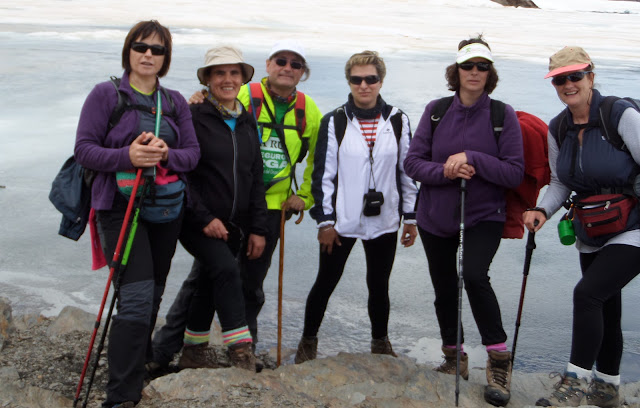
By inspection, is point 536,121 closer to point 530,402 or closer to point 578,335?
point 578,335

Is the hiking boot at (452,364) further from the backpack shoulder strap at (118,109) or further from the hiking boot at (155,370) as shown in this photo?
the backpack shoulder strap at (118,109)

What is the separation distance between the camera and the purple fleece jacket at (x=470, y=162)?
3389 mm

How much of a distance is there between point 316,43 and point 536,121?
1378 centimetres

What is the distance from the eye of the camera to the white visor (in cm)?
341

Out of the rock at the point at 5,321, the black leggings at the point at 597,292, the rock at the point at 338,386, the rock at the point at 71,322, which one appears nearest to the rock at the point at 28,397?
the rock at the point at 338,386

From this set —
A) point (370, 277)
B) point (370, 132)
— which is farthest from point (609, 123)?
point (370, 277)

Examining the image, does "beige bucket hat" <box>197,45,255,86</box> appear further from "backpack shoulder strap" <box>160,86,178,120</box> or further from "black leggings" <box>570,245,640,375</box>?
"black leggings" <box>570,245,640,375</box>

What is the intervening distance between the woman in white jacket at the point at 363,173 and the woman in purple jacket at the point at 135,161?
2.48 feet

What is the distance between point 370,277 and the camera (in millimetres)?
3900

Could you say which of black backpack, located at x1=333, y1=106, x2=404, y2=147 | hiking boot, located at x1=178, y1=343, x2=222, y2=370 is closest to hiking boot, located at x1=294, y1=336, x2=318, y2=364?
hiking boot, located at x1=178, y1=343, x2=222, y2=370

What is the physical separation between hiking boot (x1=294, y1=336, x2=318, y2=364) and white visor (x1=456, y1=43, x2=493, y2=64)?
167cm

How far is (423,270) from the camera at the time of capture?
5.56 meters

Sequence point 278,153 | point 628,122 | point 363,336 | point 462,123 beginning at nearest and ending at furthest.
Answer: point 628,122 < point 462,123 < point 278,153 < point 363,336

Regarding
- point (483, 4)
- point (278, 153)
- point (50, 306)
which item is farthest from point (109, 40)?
point (483, 4)
